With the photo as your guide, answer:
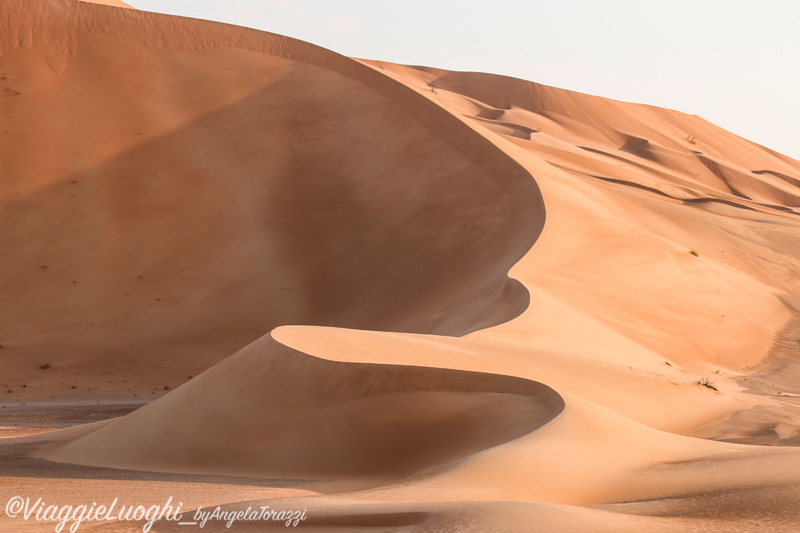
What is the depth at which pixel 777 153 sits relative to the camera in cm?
5128

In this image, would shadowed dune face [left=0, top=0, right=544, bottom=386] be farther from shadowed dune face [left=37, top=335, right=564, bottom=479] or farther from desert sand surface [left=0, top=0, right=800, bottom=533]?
shadowed dune face [left=37, top=335, right=564, bottom=479]

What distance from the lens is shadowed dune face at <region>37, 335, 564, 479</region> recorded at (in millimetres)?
6086

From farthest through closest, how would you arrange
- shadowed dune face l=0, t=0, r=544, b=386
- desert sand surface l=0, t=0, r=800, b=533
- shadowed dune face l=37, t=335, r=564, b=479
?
shadowed dune face l=0, t=0, r=544, b=386 < shadowed dune face l=37, t=335, r=564, b=479 < desert sand surface l=0, t=0, r=800, b=533

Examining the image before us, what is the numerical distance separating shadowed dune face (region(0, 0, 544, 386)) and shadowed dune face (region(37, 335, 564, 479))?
5.39m

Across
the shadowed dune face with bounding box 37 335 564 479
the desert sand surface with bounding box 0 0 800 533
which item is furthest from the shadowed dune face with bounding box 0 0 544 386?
the shadowed dune face with bounding box 37 335 564 479

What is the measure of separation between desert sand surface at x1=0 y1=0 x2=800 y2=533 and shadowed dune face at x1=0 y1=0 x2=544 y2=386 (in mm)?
59

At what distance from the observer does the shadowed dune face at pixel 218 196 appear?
50.3 ft

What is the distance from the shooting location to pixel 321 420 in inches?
256

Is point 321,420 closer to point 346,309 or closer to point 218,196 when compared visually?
point 346,309

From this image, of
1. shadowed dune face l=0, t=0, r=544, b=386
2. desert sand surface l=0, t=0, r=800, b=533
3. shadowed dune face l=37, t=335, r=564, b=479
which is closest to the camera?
desert sand surface l=0, t=0, r=800, b=533

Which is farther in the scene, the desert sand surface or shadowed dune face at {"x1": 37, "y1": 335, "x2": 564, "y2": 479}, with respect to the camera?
shadowed dune face at {"x1": 37, "y1": 335, "x2": 564, "y2": 479}

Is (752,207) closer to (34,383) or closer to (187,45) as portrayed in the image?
(187,45)

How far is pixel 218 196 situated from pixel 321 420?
12.6 meters

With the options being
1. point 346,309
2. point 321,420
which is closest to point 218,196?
point 346,309
